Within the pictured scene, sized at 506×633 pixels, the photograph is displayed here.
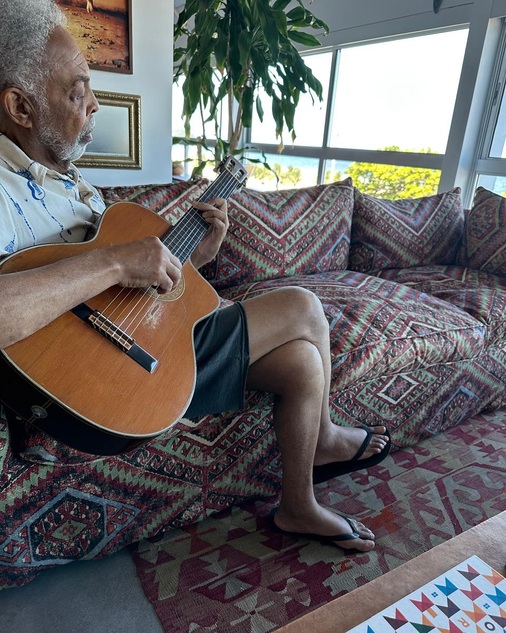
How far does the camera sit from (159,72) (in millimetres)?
2334

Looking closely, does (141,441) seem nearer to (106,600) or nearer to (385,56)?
(106,600)

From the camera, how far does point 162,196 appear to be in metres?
1.62

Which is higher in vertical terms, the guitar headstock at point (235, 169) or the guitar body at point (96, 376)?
the guitar headstock at point (235, 169)

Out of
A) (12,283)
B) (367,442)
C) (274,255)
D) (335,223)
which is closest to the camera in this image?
(12,283)

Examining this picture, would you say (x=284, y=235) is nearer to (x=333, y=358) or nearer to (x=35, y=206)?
(x=333, y=358)

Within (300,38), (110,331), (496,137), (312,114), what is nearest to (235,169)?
(110,331)

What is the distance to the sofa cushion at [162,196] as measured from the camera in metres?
1.56

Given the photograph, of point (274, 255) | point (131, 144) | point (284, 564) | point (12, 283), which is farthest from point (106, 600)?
point (131, 144)

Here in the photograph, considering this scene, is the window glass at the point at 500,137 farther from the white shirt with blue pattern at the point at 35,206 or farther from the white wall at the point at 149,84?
the white shirt with blue pattern at the point at 35,206

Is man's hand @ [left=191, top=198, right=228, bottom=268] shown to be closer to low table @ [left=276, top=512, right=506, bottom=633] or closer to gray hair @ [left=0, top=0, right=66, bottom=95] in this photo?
gray hair @ [left=0, top=0, right=66, bottom=95]

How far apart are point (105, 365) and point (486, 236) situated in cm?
198

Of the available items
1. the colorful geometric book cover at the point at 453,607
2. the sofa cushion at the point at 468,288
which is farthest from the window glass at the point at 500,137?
the colorful geometric book cover at the point at 453,607

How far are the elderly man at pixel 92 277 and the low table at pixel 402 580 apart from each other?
1.63 ft

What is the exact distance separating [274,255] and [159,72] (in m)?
1.23
